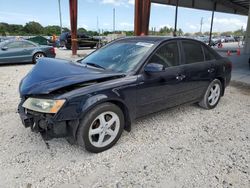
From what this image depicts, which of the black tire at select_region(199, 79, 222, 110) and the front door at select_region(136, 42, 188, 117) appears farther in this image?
the black tire at select_region(199, 79, 222, 110)

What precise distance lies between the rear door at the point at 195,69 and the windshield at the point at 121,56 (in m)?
0.87

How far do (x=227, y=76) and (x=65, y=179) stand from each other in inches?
161

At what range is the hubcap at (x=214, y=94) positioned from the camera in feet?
15.5

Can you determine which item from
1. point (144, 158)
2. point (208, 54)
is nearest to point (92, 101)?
point (144, 158)

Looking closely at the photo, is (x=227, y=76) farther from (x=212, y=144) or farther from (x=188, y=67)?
(x=212, y=144)

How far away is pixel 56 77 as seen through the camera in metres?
2.82

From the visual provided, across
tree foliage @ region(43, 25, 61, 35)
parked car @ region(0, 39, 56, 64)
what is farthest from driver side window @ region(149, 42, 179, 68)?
tree foliage @ region(43, 25, 61, 35)

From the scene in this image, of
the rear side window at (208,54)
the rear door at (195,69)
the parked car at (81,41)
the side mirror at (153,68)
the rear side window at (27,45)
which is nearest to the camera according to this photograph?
the side mirror at (153,68)

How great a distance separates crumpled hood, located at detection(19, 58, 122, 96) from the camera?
8.77 feet

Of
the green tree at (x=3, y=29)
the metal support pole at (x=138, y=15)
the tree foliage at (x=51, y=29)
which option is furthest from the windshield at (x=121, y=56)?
the tree foliage at (x=51, y=29)

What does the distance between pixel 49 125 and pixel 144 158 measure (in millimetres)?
1250

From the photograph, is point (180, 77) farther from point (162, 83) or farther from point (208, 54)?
point (208, 54)

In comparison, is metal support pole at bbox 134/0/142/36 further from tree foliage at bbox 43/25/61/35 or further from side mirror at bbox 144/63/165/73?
tree foliage at bbox 43/25/61/35

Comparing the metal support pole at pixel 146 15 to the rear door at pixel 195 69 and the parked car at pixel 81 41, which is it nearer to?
the rear door at pixel 195 69
